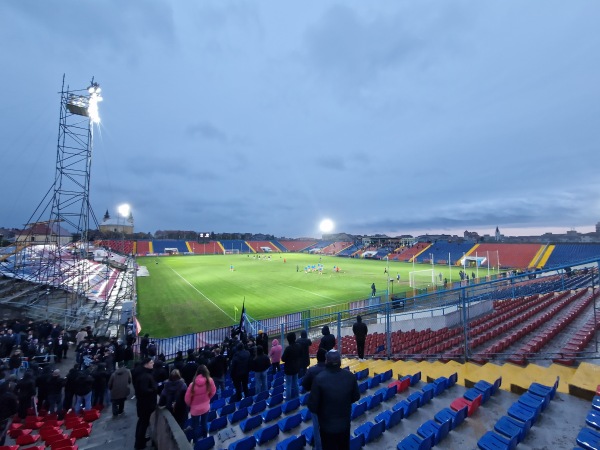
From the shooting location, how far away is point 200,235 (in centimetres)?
12388

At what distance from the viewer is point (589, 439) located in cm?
381

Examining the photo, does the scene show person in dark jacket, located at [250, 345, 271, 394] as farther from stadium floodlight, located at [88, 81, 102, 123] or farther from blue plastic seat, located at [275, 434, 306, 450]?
stadium floodlight, located at [88, 81, 102, 123]

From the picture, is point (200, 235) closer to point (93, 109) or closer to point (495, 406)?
point (93, 109)

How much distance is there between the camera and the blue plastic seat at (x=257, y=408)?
21.6 feet

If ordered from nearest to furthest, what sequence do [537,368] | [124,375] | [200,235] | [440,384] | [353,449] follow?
[353,449]
[440,384]
[537,368]
[124,375]
[200,235]

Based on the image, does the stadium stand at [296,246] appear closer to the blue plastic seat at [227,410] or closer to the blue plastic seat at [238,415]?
the blue plastic seat at [227,410]

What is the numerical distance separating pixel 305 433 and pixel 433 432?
2016 mm

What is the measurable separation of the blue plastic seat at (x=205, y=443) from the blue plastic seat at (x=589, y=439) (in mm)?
5412

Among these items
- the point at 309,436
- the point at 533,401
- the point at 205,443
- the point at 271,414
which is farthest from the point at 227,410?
the point at 533,401

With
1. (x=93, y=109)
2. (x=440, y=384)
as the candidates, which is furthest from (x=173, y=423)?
(x=93, y=109)

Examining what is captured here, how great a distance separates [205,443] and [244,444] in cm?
90

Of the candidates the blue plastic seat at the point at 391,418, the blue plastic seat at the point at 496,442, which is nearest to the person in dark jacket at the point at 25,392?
the blue plastic seat at the point at 391,418

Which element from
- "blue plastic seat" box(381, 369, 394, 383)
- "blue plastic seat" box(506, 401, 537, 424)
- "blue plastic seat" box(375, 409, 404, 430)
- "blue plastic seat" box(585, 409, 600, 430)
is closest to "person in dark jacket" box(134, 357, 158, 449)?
"blue plastic seat" box(375, 409, 404, 430)

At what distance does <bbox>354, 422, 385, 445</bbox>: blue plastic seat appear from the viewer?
4656 mm
